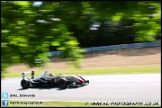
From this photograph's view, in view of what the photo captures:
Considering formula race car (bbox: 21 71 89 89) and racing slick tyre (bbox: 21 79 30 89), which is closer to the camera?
formula race car (bbox: 21 71 89 89)

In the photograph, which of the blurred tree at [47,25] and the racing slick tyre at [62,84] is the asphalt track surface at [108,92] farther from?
the blurred tree at [47,25]

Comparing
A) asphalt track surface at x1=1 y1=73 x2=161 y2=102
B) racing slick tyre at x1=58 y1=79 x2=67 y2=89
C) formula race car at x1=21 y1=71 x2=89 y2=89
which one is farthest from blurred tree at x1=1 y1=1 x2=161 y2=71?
racing slick tyre at x1=58 y1=79 x2=67 y2=89

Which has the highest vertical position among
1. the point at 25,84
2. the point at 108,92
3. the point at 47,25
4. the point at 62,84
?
the point at 47,25

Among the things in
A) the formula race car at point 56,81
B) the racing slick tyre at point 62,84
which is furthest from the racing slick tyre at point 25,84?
the racing slick tyre at point 62,84

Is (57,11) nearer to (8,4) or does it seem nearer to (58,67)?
(8,4)

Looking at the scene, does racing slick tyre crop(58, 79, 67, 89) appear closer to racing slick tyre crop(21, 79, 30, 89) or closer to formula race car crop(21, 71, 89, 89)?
formula race car crop(21, 71, 89, 89)

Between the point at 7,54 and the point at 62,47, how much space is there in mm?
939

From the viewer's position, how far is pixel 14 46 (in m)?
4.05

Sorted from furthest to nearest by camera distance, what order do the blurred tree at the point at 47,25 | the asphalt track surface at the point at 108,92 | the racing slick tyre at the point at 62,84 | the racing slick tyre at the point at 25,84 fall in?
the racing slick tyre at the point at 25,84 < the racing slick tyre at the point at 62,84 < the asphalt track surface at the point at 108,92 < the blurred tree at the point at 47,25

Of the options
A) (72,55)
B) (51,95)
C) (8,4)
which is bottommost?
(51,95)

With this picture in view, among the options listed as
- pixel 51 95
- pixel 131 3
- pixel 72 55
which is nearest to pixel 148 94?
pixel 51 95

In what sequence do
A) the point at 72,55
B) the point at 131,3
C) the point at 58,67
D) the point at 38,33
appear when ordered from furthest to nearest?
1. the point at 58,67
2. the point at 72,55
3. the point at 38,33
4. the point at 131,3

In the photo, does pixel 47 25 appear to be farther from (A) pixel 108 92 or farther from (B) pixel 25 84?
(B) pixel 25 84

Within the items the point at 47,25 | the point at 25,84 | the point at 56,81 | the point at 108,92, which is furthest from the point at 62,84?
the point at 47,25
